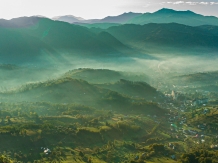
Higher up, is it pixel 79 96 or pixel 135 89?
pixel 79 96

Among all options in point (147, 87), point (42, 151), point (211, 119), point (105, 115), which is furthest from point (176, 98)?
point (42, 151)

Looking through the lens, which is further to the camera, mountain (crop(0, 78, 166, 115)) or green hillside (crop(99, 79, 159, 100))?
green hillside (crop(99, 79, 159, 100))

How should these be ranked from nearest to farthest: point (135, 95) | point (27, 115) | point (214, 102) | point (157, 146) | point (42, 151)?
point (42, 151) < point (157, 146) < point (27, 115) < point (214, 102) < point (135, 95)

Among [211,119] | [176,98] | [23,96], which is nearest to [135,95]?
[176,98]

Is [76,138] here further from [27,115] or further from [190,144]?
[190,144]

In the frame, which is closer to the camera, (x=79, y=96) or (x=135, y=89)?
(x=79, y=96)

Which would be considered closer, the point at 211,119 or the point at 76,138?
the point at 76,138

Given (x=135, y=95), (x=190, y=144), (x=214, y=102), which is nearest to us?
(x=190, y=144)

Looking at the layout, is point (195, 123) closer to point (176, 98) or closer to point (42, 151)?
point (176, 98)

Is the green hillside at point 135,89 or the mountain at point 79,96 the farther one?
the green hillside at point 135,89
